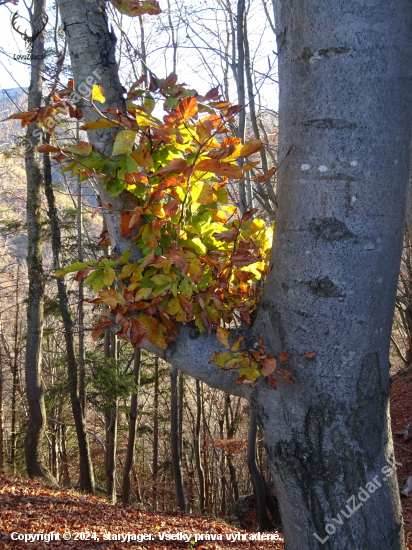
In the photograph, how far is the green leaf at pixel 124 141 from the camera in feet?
3.98

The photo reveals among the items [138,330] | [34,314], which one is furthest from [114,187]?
[34,314]

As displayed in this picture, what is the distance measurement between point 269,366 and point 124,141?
2.65 feet

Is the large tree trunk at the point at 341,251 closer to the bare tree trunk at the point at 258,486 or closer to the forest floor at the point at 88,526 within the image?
the forest floor at the point at 88,526

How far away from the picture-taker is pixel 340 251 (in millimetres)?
1117

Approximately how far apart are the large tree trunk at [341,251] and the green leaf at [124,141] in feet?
1.53

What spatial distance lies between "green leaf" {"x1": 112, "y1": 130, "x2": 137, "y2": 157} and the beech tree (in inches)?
1.9

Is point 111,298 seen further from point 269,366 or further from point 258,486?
point 258,486

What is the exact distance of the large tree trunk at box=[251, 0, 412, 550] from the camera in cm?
108

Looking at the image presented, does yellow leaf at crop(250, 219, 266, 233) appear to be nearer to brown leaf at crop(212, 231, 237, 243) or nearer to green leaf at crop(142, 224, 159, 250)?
brown leaf at crop(212, 231, 237, 243)

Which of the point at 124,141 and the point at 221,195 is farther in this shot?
the point at 221,195

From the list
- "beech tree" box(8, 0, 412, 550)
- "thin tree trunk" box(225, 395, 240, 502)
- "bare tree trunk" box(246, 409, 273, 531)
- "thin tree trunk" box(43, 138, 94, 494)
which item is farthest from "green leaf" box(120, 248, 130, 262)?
"thin tree trunk" box(225, 395, 240, 502)

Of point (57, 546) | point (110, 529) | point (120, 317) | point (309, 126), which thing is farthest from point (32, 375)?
point (309, 126)

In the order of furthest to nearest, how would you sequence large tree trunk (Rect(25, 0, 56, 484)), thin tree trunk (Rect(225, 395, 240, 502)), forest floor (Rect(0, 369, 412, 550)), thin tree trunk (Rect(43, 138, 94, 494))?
thin tree trunk (Rect(225, 395, 240, 502)) → thin tree trunk (Rect(43, 138, 94, 494)) → large tree trunk (Rect(25, 0, 56, 484)) → forest floor (Rect(0, 369, 412, 550))

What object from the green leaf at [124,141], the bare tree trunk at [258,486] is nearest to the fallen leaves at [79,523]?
the bare tree trunk at [258,486]
